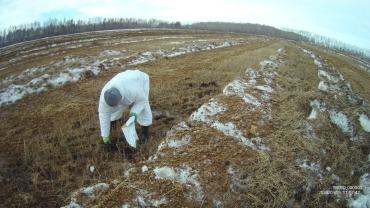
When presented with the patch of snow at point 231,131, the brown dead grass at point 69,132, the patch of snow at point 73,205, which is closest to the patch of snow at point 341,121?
the patch of snow at point 231,131

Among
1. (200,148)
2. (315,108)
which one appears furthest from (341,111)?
(200,148)

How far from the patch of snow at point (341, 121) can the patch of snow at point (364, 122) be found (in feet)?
1.46

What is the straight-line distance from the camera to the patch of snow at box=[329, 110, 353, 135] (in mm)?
8469

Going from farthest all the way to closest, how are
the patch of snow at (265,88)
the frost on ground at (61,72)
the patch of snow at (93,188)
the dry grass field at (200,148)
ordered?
1. the frost on ground at (61,72)
2. the patch of snow at (265,88)
3. the dry grass field at (200,148)
4. the patch of snow at (93,188)

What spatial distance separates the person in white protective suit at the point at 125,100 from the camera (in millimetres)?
6250

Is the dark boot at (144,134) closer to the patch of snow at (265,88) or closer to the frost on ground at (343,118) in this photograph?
the frost on ground at (343,118)

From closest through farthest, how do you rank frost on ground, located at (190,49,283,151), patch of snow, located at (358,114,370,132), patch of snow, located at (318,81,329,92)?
1. frost on ground, located at (190,49,283,151)
2. patch of snow, located at (358,114,370,132)
3. patch of snow, located at (318,81,329,92)

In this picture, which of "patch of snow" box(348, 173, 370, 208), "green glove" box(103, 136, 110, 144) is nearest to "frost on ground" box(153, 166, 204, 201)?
"green glove" box(103, 136, 110, 144)

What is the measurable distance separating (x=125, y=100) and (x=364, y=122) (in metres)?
7.28

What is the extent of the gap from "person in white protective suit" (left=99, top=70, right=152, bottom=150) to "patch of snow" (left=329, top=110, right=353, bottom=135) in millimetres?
5582

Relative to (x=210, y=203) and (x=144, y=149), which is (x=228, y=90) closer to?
(x=144, y=149)

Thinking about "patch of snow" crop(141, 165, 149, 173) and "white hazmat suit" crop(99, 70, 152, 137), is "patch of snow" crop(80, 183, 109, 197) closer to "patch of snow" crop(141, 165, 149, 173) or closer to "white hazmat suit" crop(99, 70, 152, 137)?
"patch of snow" crop(141, 165, 149, 173)

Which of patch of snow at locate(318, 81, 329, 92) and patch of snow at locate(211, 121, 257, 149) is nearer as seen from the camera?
patch of snow at locate(211, 121, 257, 149)

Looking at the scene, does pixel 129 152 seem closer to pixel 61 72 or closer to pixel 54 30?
pixel 61 72
